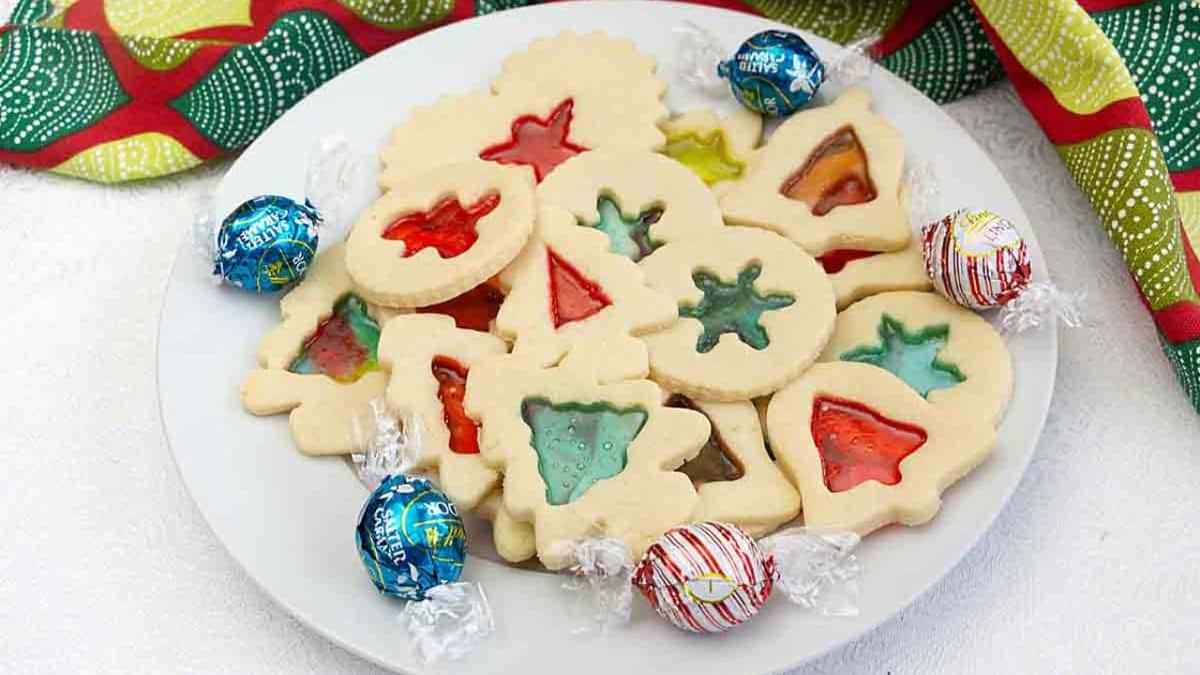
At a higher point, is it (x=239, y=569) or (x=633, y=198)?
(x=633, y=198)

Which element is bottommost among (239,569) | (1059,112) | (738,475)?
(239,569)

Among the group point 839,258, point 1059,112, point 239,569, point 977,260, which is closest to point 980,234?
point 977,260

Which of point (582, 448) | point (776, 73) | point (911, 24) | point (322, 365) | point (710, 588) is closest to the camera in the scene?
point (710, 588)

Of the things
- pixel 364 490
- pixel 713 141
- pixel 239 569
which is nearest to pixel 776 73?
pixel 713 141

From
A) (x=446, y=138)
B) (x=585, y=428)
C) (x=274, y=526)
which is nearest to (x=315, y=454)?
(x=274, y=526)

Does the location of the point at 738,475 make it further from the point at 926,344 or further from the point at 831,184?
the point at 831,184

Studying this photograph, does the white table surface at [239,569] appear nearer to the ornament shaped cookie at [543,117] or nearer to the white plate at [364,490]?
the white plate at [364,490]

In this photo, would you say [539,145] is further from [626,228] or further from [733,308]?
[733,308]

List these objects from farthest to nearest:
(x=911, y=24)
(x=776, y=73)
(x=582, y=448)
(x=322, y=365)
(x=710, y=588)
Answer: (x=911, y=24) → (x=776, y=73) → (x=322, y=365) → (x=582, y=448) → (x=710, y=588)

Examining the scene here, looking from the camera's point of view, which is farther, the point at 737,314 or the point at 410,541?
the point at 737,314
